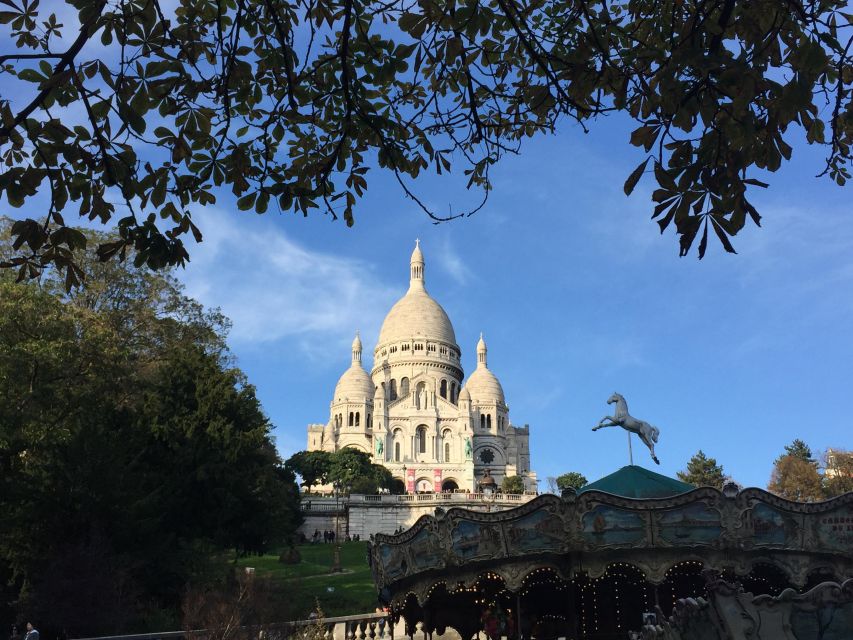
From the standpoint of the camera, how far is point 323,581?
3328 cm

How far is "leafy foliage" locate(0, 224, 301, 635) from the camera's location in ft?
73.0

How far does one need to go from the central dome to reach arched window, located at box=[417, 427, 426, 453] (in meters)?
13.7

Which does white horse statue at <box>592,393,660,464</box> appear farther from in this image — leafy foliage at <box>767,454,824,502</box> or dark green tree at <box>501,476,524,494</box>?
dark green tree at <box>501,476,524,494</box>

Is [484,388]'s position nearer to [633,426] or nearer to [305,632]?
[633,426]

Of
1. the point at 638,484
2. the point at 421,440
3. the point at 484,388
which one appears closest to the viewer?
the point at 638,484

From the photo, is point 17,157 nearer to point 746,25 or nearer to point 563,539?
point 746,25

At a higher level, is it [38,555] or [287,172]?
[287,172]

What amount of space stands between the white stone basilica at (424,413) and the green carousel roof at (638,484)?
64480 millimetres

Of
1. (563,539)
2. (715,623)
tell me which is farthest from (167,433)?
(715,623)

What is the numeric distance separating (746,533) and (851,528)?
249 centimetres

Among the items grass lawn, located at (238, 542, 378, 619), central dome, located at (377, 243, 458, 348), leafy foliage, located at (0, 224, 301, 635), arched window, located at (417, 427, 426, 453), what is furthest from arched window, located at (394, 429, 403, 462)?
leafy foliage, located at (0, 224, 301, 635)

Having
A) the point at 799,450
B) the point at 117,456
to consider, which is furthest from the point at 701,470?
the point at 117,456

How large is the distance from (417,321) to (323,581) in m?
67.9

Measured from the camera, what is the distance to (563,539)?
15891mm
